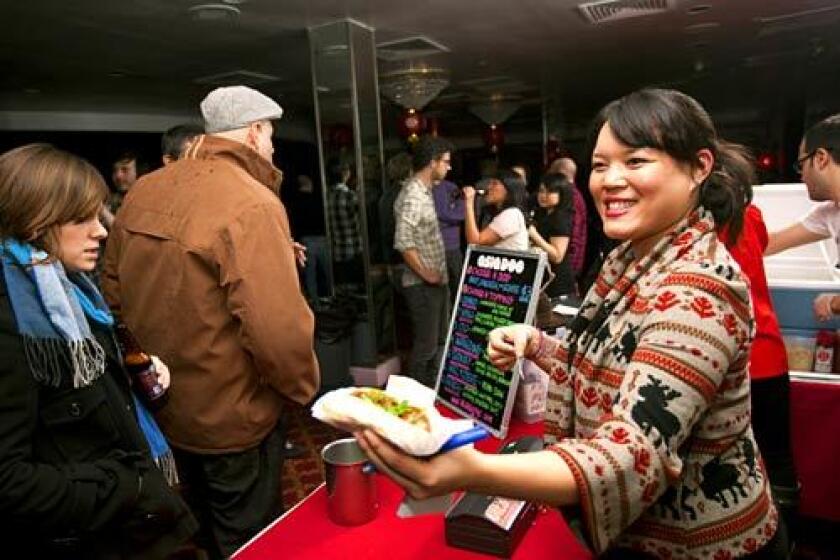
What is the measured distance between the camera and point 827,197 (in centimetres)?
210

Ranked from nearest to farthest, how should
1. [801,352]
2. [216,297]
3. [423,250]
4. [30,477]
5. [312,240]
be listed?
[30,477], [216,297], [801,352], [423,250], [312,240]

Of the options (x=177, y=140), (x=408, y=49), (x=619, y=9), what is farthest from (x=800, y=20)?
(x=177, y=140)

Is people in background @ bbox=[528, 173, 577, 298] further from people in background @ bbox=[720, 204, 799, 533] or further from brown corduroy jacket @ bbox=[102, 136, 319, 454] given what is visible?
brown corduroy jacket @ bbox=[102, 136, 319, 454]

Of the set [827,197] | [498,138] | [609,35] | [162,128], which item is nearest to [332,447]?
[827,197]

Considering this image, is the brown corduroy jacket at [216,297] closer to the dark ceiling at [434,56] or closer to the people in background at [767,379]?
the people in background at [767,379]

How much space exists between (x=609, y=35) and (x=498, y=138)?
23.6ft

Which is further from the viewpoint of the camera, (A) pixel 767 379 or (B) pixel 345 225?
(B) pixel 345 225

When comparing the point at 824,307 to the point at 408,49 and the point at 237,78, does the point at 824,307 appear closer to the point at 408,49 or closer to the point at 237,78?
the point at 408,49

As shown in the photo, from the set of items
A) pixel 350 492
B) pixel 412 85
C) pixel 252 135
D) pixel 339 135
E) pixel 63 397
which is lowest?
pixel 350 492

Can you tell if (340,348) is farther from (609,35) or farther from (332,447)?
(609,35)

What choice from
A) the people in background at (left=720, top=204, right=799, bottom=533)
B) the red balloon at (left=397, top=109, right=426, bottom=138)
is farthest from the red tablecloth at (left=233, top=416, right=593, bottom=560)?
the red balloon at (left=397, top=109, right=426, bottom=138)

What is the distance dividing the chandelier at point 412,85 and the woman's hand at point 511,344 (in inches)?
→ 235

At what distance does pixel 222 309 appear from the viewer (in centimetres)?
166

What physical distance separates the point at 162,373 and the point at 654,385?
4.34ft
